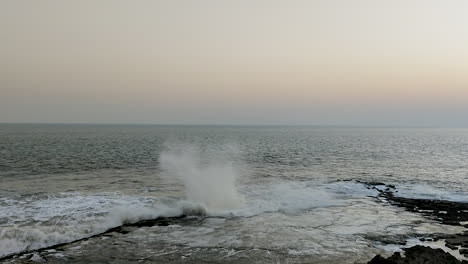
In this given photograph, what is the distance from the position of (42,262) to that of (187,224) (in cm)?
786

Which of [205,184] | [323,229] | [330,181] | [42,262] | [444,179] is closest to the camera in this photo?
[42,262]

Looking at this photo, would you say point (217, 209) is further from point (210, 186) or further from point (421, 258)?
point (421, 258)

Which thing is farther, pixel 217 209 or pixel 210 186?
pixel 210 186

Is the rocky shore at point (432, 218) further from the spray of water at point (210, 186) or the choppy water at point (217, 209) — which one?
the spray of water at point (210, 186)

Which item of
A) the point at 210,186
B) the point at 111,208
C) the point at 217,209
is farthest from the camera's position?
the point at 210,186

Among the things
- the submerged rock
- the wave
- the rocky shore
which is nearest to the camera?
the submerged rock

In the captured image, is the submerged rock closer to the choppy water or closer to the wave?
the choppy water

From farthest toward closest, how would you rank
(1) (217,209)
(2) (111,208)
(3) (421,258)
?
(1) (217,209) < (2) (111,208) < (3) (421,258)

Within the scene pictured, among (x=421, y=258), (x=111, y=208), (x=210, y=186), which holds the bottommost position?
(x=421, y=258)

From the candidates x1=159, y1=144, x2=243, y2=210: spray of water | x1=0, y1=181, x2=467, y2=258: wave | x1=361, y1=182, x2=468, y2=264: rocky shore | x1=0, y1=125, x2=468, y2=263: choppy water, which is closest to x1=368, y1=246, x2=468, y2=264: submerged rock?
x1=361, y1=182, x2=468, y2=264: rocky shore

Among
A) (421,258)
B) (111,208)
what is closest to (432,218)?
(421,258)

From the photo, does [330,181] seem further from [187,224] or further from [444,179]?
[187,224]

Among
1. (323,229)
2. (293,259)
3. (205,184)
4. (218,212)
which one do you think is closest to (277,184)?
(205,184)

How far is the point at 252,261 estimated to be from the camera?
1471cm
